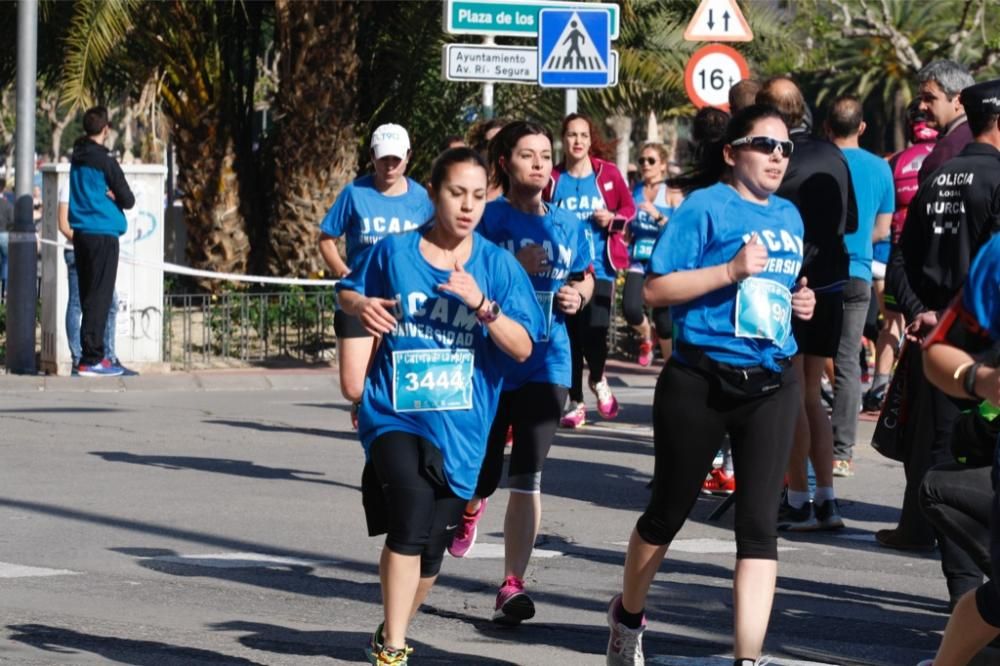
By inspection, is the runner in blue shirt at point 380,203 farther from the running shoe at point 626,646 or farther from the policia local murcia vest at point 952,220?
the running shoe at point 626,646

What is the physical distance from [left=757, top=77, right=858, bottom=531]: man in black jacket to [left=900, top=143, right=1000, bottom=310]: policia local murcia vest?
1.11 m

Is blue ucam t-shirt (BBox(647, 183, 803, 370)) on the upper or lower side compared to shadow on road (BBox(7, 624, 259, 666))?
upper

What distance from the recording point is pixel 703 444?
5473 millimetres

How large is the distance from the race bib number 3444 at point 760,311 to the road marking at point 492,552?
7.82 ft

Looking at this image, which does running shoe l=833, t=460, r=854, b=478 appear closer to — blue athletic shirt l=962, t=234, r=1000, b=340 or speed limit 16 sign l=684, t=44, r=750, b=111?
speed limit 16 sign l=684, t=44, r=750, b=111

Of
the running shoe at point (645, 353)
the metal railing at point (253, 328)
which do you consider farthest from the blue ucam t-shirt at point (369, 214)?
the running shoe at point (645, 353)

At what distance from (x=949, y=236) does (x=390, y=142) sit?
124 inches

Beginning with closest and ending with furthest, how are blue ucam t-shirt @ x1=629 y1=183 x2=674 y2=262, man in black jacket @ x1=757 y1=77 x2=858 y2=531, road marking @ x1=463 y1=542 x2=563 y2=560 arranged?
road marking @ x1=463 y1=542 x2=563 y2=560, man in black jacket @ x1=757 y1=77 x2=858 y2=531, blue ucam t-shirt @ x1=629 y1=183 x2=674 y2=262

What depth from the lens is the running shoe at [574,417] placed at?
11.8m

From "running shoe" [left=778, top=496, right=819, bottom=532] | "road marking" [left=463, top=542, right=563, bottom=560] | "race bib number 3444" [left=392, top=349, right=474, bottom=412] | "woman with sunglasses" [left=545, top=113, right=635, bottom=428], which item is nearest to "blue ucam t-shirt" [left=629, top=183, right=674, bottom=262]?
"woman with sunglasses" [left=545, top=113, right=635, bottom=428]

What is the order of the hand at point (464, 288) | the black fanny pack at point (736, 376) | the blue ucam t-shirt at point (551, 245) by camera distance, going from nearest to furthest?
the hand at point (464, 288) → the black fanny pack at point (736, 376) → the blue ucam t-shirt at point (551, 245)

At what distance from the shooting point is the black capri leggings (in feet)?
17.1

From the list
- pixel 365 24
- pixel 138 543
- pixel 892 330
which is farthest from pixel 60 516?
pixel 365 24

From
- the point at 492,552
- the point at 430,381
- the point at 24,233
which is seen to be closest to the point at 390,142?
the point at 492,552
